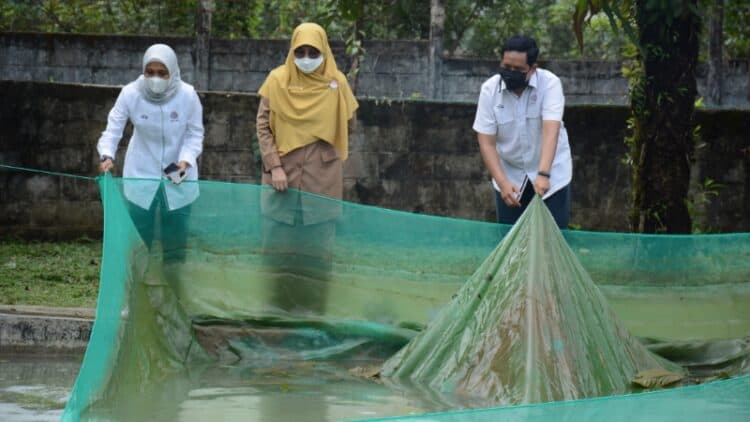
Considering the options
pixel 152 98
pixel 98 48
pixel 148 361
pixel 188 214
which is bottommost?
pixel 148 361

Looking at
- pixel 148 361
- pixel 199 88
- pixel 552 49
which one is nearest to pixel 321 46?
pixel 148 361

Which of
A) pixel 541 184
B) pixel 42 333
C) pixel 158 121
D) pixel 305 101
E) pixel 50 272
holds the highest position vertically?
pixel 305 101

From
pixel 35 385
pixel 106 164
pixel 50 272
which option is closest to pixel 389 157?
pixel 50 272

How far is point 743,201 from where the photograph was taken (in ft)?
33.2

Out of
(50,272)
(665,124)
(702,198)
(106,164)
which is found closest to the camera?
(106,164)

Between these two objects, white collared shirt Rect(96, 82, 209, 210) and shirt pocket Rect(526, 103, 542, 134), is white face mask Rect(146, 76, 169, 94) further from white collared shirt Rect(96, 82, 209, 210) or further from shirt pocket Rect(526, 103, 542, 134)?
shirt pocket Rect(526, 103, 542, 134)

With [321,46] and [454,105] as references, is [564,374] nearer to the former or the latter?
[321,46]

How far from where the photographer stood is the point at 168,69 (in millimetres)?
6762

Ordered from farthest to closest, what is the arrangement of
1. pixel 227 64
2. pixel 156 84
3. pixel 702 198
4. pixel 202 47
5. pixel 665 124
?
pixel 227 64, pixel 202 47, pixel 702 198, pixel 665 124, pixel 156 84

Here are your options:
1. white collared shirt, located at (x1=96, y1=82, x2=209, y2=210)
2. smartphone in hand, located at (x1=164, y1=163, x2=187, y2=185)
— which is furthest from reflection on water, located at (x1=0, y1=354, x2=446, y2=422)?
white collared shirt, located at (x1=96, y1=82, x2=209, y2=210)

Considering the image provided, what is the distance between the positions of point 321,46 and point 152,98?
0.91 m

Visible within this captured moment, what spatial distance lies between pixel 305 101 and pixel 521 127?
1.07 meters

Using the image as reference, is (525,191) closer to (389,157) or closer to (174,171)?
(174,171)

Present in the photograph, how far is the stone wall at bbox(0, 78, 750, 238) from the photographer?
10.1m
